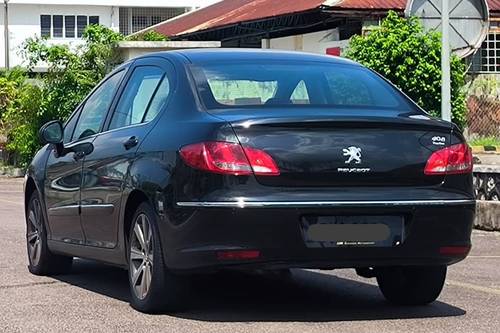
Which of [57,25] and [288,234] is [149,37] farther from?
[57,25]

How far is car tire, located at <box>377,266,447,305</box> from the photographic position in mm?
7535

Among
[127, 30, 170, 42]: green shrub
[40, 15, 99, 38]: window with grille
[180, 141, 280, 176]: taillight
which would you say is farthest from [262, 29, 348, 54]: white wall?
[40, 15, 99, 38]: window with grille

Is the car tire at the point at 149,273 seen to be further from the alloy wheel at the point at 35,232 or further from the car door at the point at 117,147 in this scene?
the alloy wheel at the point at 35,232

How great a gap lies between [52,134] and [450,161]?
3.31 metres

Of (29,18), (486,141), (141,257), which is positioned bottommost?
(486,141)

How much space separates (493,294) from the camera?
324 inches

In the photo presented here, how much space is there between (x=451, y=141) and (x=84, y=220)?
2.74m

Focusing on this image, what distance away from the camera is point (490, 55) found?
35.4 meters

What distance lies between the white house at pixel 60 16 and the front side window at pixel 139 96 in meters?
56.6

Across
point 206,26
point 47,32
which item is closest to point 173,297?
point 206,26

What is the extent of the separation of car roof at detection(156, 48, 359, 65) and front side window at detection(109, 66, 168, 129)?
0.67ft

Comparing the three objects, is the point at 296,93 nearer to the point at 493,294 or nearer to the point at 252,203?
the point at 252,203

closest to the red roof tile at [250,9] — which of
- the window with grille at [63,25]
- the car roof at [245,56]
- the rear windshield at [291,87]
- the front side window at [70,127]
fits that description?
the window with grille at [63,25]

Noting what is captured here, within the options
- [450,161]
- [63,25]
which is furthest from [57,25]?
[450,161]
